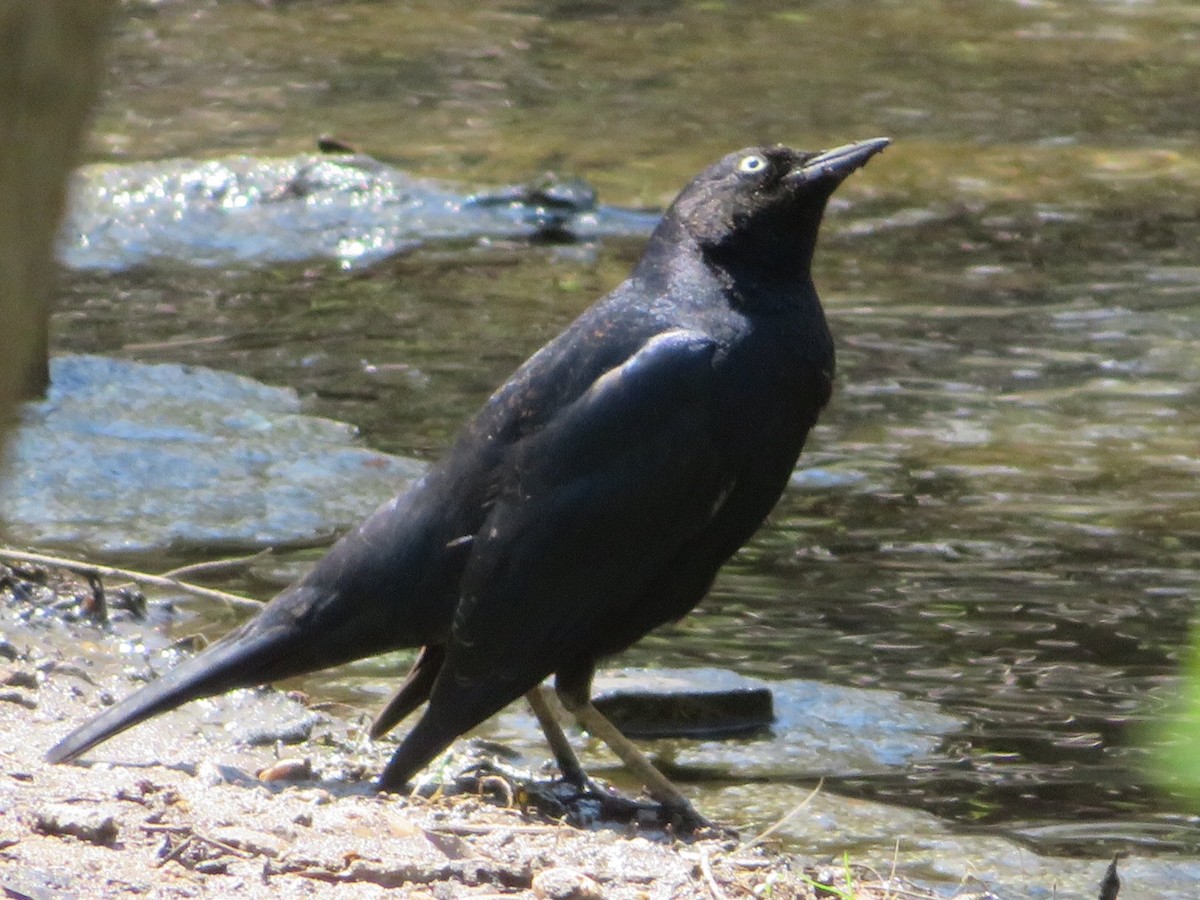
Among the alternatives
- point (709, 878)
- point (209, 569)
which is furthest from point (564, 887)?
point (209, 569)

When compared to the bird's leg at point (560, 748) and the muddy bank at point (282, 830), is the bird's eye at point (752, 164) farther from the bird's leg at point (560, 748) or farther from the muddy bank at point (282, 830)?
the muddy bank at point (282, 830)

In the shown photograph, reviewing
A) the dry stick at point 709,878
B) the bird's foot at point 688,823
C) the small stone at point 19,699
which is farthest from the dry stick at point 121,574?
the dry stick at point 709,878

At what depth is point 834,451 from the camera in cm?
764

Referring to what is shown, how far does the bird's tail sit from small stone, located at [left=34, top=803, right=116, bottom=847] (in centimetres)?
68

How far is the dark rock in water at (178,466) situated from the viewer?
673 centimetres

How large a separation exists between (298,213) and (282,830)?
769cm

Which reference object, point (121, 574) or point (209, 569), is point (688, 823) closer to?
point (121, 574)

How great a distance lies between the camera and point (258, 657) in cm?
455

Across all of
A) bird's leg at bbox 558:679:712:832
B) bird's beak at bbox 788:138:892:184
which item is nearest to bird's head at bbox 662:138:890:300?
bird's beak at bbox 788:138:892:184

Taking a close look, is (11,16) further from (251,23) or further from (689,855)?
(251,23)

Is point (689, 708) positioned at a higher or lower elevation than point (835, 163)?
lower

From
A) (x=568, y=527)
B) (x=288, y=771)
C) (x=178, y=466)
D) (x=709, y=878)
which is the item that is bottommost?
(x=178, y=466)

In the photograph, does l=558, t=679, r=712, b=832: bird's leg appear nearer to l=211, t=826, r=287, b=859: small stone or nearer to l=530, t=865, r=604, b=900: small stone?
l=530, t=865, r=604, b=900: small stone

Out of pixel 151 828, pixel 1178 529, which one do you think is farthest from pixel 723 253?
pixel 1178 529
